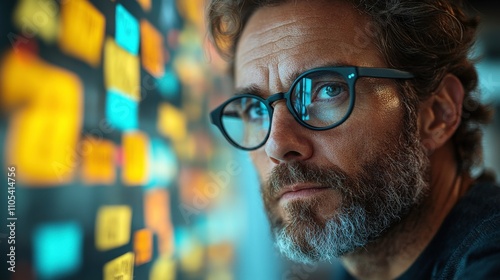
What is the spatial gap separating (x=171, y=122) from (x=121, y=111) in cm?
30

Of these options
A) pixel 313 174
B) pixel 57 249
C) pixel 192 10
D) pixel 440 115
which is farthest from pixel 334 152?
pixel 192 10

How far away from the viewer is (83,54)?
736 millimetres

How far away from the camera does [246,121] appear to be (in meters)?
1.19

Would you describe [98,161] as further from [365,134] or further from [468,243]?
[468,243]

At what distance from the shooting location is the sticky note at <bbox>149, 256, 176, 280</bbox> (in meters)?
0.98

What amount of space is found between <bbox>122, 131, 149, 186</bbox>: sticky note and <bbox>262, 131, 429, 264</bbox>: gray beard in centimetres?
27

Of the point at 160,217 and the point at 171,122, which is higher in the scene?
the point at 171,122

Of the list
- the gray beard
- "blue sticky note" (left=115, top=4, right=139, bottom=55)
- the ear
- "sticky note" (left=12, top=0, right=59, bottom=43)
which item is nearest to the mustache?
the gray beard

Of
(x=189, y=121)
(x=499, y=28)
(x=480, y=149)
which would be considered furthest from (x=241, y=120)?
(x=499, y=28)

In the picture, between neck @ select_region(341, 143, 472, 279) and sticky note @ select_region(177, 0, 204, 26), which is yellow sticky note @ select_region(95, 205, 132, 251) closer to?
neck @ select_region(341, 143, 472, 279)

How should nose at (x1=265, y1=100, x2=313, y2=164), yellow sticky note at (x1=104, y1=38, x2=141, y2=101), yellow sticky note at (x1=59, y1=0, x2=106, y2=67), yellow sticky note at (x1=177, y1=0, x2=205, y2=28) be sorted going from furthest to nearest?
yellow sticky note at (x1=177, y1=0, x2=205, y2=28) → nose at (x1=265, y1=100, x2=313, y2=164) → yellow sticky note at (x1=104, y1=38, x2=141, y2=101) → yellow sticky note at (x1=59, y1=0, x2=106, y2=67)

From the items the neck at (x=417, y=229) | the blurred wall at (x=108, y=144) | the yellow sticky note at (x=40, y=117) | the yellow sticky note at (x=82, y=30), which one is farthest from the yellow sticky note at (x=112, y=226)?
the neck at (x=417, y=229)

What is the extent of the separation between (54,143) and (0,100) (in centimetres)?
11

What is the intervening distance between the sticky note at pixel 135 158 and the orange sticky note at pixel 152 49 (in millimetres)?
152
